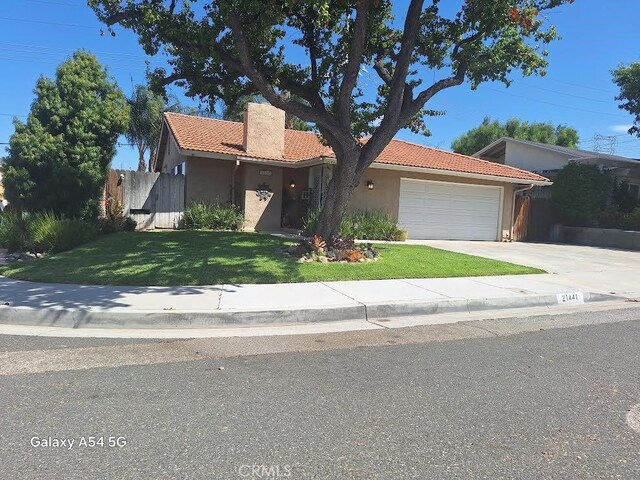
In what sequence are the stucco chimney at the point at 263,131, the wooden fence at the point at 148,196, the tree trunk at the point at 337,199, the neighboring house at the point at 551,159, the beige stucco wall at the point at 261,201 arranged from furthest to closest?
the neighboring house at the point at 551,159, the stucco chimney at the point at 263,131, the beige stucco wall at the point at 261,201, the wooden fence at the point at 148,196, the tree trunk at the point at 337,199

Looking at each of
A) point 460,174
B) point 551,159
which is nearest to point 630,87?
point 551,159

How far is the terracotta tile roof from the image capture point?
18125mm

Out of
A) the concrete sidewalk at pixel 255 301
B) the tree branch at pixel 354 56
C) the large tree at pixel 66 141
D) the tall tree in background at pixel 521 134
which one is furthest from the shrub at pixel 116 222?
the tall tree in background at pixel 521 134

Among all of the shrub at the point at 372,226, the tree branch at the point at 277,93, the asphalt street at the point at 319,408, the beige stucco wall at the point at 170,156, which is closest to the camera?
the asphalt street at the point at 319,408

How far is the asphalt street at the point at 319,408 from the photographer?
10.3ft

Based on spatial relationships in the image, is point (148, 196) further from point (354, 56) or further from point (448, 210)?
point (448, 210)

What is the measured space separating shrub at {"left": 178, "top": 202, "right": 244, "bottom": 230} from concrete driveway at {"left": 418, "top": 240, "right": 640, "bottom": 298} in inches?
303

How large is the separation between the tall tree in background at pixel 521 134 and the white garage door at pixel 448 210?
2794cm

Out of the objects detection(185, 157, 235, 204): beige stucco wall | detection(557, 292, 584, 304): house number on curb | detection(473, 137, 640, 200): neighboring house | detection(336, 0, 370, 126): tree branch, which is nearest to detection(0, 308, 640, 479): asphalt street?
detection(557, 292, 584, 304): house number on curb

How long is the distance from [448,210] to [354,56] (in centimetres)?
1036

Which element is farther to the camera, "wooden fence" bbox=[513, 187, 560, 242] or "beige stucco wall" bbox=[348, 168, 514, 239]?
"wooden fence" bbox=[513, 187, 560, 242]

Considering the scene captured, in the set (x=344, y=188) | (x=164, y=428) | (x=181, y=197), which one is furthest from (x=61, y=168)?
(x=164, y=428)

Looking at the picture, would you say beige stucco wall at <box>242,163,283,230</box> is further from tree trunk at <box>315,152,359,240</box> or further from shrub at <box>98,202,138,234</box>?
tree trunk at <box>315,152,359,240</box>

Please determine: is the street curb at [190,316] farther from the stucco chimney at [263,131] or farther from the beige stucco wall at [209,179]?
the stucco chimney at [263,131]
